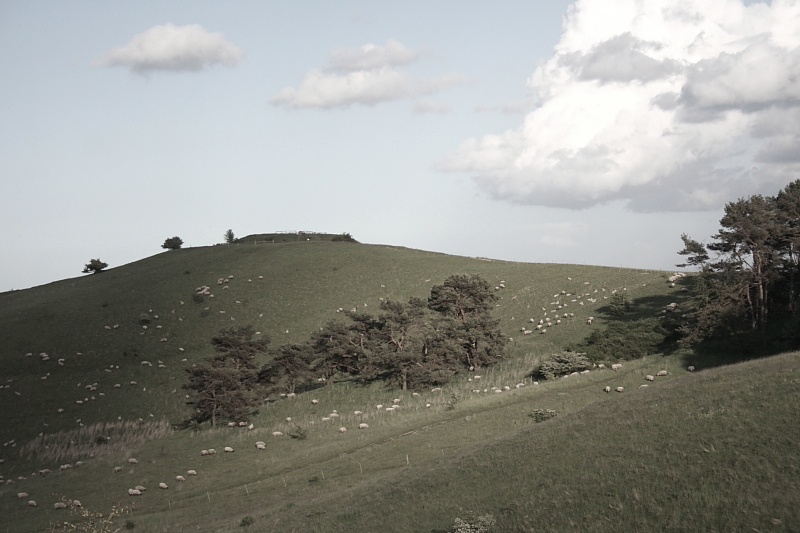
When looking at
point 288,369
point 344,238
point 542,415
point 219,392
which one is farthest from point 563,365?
point 344,238

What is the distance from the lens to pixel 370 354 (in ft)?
205

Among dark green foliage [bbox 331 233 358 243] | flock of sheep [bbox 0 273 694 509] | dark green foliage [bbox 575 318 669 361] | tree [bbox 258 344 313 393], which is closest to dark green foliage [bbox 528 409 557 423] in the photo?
flock of sheep [bbox 0 273 694 509]

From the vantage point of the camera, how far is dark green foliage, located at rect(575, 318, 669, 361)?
55.6m

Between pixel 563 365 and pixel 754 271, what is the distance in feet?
57.8

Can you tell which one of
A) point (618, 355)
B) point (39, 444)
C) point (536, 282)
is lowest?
point (39, 444)

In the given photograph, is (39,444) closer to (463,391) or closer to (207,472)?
(207,472)

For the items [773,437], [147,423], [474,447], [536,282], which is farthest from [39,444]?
[536,282]

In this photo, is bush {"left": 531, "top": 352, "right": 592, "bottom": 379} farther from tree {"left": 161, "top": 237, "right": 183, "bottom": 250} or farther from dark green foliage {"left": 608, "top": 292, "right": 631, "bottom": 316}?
tree {"left": 161, "top": 237, "right": 183, "bottom": 250}

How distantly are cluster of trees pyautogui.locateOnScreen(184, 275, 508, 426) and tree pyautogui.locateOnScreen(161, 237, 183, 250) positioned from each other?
280 feet

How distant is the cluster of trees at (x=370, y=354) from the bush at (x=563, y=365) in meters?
7.39

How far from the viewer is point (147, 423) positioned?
58312 mm

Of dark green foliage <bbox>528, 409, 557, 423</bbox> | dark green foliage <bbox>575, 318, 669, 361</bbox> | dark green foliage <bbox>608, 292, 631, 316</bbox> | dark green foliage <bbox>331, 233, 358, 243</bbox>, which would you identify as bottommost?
dark green foliage <bbox>528, 409, 557, 423</bbox>

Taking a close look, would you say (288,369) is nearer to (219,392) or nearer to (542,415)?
(219,392)

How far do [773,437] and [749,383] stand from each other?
8.52 m
